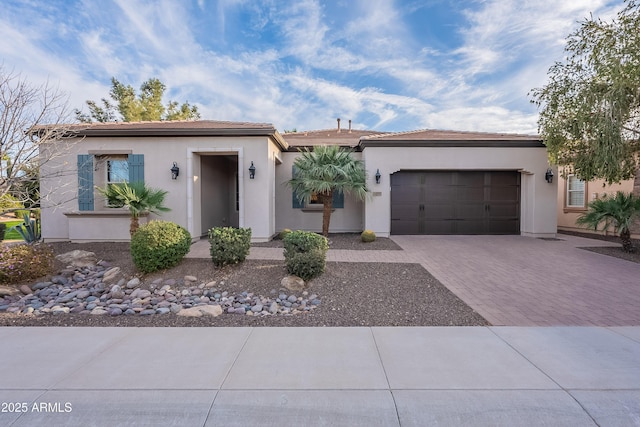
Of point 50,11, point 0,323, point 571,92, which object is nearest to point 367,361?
point 0,323

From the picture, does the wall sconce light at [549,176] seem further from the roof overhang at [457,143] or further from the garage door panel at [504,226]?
the garage door panel at [504,226]

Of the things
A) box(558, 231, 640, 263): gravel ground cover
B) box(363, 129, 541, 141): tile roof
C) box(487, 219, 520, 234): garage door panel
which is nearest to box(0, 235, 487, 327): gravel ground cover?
box(363, 129, 541, 141): tile roof

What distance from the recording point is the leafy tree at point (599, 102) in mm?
7387

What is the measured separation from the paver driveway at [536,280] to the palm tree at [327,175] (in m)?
2.74

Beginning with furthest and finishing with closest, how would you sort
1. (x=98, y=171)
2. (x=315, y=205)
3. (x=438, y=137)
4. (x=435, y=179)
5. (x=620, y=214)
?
(x=315, y=205)
(x=435, y=179)
(x=438, y=137)
(x=98, y=171)
(x=620, y=214)

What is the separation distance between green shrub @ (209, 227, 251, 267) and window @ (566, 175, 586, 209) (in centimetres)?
1518

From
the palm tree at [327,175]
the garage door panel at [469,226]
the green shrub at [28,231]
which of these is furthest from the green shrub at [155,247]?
the garage door panel at [469,226]

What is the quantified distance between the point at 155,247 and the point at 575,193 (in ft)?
57.8

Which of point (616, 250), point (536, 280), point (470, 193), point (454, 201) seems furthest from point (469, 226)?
point (536, 280)

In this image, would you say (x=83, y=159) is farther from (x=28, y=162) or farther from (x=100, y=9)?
(x=100, y=9)

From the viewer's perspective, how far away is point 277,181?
11906mm

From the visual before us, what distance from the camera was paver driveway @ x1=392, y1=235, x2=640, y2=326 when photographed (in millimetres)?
4195

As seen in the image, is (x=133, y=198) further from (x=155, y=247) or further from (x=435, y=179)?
(x=435, y=179)

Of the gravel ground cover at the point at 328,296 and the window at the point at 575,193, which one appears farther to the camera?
the window at the point at 575,193
